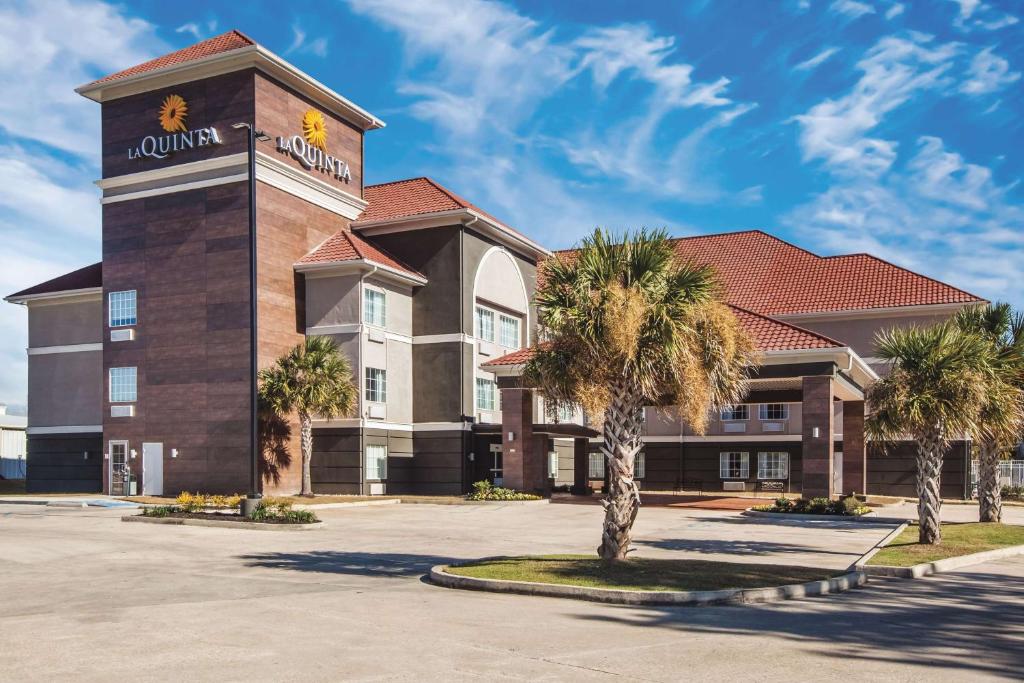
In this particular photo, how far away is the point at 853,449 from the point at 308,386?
21.7m

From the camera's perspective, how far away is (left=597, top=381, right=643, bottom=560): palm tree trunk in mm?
16156

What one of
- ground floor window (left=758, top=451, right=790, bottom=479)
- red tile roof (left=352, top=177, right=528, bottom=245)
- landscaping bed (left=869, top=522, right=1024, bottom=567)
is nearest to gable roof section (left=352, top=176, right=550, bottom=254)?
red tile roof (left=352, top=177, right=528, bottom=245)

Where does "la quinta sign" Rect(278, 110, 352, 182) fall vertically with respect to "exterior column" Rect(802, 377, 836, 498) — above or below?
above

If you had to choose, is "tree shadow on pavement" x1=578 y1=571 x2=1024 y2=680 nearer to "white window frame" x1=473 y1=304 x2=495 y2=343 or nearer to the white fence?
"white window frame" x1=473 y1=304 x2=495 y2=343

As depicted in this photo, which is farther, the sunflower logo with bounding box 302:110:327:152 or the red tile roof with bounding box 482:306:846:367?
the sunflower logo with bounding box 302:110:327:152

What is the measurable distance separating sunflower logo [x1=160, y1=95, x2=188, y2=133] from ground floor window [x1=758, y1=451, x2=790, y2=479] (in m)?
31.1

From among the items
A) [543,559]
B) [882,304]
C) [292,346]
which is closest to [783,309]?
[882,304]

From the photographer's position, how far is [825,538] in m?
23.3

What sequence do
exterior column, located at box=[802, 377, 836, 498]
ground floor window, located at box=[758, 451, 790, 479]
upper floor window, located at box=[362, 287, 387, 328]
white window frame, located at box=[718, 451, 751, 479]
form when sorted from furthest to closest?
white window frame, located at box=[718, 451, 751, 479] < ground floor window, located at box=[758, 451, 790, 479] < upper floor window, located at box=[362, 287, 387, 328] < exterior column, located at box=[802, 377, 836, 498]

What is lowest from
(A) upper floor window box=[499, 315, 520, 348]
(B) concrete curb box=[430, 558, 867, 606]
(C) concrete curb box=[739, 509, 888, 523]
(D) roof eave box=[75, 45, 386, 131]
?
(C) concrete curb box=[739, 509, 888, 523]

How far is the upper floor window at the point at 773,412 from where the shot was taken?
47.5 m

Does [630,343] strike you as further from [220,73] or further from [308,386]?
[220,73]

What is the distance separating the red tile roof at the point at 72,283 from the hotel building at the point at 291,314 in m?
0.14

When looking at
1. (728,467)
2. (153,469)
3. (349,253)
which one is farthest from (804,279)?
(153,469)
